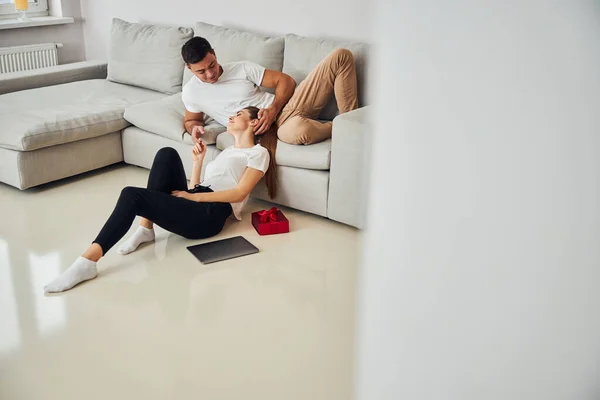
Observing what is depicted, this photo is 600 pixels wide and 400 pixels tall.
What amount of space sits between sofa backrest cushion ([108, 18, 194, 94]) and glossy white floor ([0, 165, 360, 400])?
4.59 feet

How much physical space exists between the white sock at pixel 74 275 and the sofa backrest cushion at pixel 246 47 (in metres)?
1.73

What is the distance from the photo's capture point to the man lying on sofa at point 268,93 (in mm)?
3123

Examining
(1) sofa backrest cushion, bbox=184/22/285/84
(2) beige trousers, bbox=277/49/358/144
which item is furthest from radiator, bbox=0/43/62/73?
(2) beige trousers, bbox=277/49/358/144

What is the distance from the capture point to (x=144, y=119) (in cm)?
360

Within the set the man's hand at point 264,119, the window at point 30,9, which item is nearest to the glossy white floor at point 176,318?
the man's hand at point 264,119

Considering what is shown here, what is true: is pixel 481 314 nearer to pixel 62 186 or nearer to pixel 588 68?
pixel 588 68

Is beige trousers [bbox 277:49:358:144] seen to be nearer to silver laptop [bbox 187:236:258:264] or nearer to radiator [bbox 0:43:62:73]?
silver laptop [bbox 187:236:258:264]

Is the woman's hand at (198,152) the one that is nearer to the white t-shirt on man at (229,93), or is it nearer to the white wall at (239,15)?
the white t-shirt on man at (229,93)

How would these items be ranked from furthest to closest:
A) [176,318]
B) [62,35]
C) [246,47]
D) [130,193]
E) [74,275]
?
1. [62,35]
2. [246,47]
3. [130,193]
4. [74,275]
5. [176,318]

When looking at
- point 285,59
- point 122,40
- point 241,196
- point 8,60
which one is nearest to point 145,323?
point 241,196

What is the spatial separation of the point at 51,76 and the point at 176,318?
109 inches

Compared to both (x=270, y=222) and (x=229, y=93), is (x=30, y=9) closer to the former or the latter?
(x=229, y=93)

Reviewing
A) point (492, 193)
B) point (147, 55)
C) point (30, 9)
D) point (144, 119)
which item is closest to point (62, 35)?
point (30, 9)

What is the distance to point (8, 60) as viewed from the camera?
4.50 m
